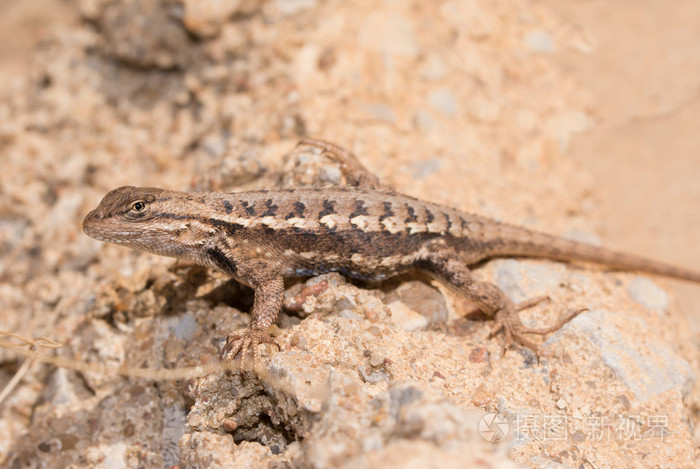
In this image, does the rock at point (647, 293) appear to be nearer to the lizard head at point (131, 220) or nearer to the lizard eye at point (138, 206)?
the lizard head at point (131, 220)

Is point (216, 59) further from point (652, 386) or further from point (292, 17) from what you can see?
point (652, 386)

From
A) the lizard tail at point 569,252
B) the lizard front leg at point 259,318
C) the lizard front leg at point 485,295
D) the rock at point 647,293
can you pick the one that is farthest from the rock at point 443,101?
the lizard front leg at point 259,318

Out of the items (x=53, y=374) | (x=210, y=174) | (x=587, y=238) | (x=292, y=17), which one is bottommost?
(x=53, y=374)

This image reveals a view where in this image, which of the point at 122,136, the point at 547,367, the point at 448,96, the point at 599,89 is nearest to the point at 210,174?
the point at 122,136

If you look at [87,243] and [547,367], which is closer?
[547,367]

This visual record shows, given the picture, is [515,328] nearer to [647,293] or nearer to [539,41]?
[647,293]

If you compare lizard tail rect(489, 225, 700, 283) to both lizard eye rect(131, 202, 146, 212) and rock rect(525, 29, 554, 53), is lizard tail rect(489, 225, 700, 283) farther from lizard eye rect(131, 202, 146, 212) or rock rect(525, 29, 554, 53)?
rock rect(525, 29, 554, 53)

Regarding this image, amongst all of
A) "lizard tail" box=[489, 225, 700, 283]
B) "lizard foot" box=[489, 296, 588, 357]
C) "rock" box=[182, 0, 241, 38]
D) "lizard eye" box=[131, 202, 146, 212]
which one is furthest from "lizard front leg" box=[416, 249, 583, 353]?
"rock" box=[182, 0, 241, 38]
